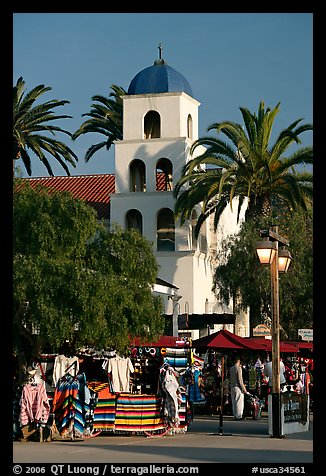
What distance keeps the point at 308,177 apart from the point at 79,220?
2018 cm

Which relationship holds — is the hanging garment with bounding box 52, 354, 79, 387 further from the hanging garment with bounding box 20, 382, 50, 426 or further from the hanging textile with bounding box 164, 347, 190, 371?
the hanging textile with bounding box 164, 347, 190, 371

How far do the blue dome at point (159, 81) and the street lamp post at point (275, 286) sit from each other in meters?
26.5

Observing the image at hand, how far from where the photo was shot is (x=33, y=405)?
69.2 feet

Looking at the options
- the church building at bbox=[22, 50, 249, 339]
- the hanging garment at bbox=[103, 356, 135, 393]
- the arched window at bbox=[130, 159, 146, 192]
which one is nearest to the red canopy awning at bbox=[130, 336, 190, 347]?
the hanging garment at bbox=[103, 356, 135, 393]

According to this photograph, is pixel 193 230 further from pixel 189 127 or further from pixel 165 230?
pixel 189 127

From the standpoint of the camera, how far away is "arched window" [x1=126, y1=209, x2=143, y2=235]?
5044 centimetres

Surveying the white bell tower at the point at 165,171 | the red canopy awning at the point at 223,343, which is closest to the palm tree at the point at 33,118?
the white bell tower at the point at 165,171

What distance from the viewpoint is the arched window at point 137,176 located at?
166 feet

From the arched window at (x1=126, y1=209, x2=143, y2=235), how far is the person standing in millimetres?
22355

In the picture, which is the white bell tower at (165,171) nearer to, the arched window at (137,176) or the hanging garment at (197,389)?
the arched window at (137,176)

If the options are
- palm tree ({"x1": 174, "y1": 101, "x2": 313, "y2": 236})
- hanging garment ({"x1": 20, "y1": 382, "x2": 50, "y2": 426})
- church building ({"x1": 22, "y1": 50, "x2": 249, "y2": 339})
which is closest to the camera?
hanging garment ({"x1": 20, "y1": 382, "x2": 50, "y2": 426})

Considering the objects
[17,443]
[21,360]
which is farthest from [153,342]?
[17,443]
